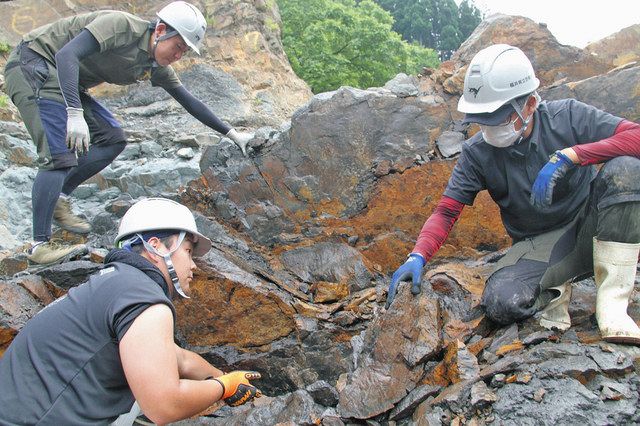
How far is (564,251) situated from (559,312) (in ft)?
1.22

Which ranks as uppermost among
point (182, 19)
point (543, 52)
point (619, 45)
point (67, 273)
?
point (619, 45)

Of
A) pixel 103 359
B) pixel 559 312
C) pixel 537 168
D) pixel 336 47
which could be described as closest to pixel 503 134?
pixel 537 168

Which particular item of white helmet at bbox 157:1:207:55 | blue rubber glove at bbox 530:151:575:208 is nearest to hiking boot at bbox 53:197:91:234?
white helmet at bbox 157:1:207:55

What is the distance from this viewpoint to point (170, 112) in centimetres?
884

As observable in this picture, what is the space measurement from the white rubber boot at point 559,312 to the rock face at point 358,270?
0.36ft

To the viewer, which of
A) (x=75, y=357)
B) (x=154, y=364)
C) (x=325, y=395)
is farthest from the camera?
(x=325, y=395)

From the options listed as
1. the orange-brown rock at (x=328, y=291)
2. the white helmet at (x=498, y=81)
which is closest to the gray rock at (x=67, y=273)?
the orange-brown rock at (x=328, y=291)

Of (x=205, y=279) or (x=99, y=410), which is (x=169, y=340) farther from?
(x=205, y=279)

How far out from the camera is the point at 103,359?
6.82ft

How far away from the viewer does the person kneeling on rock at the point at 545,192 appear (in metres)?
2.72

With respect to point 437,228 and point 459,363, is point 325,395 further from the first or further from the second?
point 437,228

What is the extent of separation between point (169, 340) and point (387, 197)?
311 centimetres

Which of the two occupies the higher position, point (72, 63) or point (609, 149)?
point (609, 149)

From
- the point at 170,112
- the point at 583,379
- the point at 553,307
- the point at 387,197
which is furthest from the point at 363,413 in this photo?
the point at 170,112
